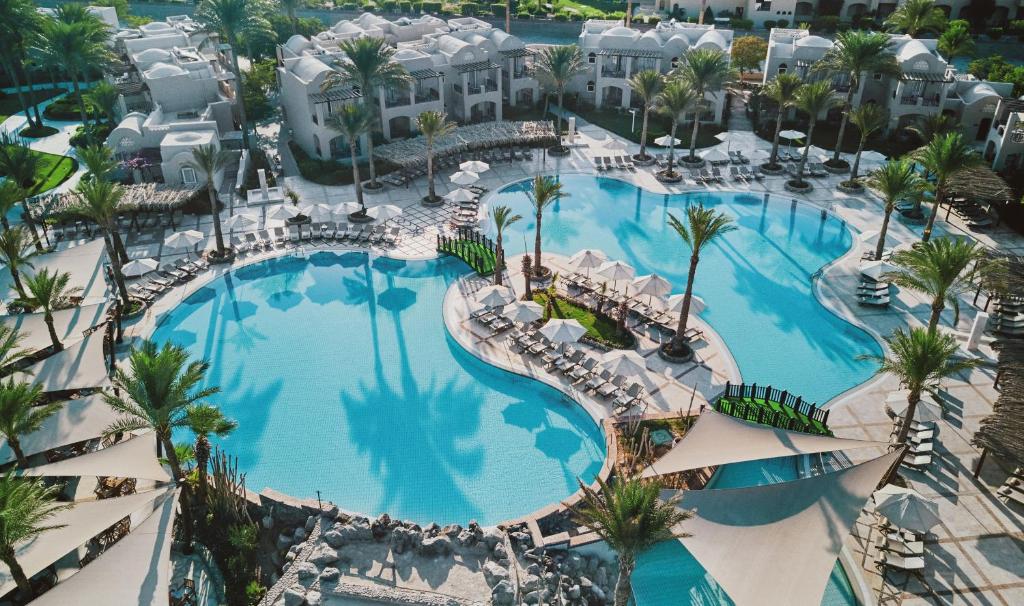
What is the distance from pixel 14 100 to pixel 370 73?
122 ft

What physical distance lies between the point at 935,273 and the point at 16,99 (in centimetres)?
6738

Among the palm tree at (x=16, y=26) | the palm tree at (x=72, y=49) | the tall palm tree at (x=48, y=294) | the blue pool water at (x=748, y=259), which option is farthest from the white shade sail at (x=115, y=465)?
the palm tree at (x=16, y=26)

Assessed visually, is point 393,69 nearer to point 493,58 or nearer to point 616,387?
point 493,58

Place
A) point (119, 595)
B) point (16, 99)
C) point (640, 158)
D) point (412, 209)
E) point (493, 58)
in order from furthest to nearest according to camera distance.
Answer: point (16, 99), point (493, 58), point (640, 158), point (412, 209), point (119, 595)

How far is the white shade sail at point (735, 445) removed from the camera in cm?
2116

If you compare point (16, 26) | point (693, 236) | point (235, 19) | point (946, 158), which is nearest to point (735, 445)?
point (693, 236)

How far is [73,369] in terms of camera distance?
83.6 ft

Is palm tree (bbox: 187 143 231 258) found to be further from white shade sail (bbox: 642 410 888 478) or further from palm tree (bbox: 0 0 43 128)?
palm tree (bbox: 0 0 43 128)

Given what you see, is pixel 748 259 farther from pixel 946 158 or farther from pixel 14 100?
pixel 14 100

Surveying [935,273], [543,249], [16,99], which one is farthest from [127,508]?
[16,99]

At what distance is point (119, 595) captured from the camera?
17125mm

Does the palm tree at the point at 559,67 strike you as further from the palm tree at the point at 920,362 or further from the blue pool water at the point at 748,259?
the palm tree at the point at 920,362

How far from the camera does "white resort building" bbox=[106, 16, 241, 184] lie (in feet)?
138

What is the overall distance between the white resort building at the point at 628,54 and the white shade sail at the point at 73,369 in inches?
1613
